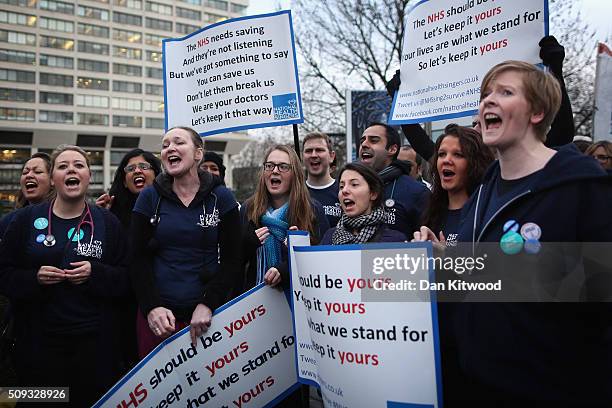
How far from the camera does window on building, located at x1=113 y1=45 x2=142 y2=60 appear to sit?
79.2 meters

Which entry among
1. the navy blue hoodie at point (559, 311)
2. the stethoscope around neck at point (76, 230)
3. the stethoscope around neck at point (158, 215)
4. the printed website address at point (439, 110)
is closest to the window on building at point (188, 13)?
the printed website address at point (439, 110)

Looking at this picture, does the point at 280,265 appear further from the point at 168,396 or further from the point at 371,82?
the point at 371,82

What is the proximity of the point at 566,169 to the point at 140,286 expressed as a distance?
2.50 m

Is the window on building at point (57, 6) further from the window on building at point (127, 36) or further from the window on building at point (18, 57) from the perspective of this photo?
the window on building at point (18, 57)

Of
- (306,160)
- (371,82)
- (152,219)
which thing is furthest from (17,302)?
(371,82)

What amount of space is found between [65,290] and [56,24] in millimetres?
85827

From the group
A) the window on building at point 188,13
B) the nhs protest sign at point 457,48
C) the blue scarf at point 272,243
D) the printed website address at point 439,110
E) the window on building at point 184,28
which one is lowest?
the blue scarf at point 272,243

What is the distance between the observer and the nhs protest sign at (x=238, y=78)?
14.6 ft

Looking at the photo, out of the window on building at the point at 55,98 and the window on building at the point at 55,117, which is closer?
the window on building at the point at 55,117

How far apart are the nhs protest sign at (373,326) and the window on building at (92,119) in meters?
83.4

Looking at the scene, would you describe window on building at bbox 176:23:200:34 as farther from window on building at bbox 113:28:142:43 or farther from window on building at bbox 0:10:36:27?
window on building at bbox 0:10:36:27

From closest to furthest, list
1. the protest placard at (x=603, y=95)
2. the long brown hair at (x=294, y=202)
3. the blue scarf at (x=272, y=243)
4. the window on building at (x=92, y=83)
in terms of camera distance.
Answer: the blue scarf at (x=272, y=243) < the long brown hair at (x=294, y=202) < the protest placard at (x=603, y=95) < the window on building at (x=92, y=83)

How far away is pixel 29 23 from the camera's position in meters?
73.8

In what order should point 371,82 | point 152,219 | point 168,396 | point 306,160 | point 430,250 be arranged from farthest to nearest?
point 371,82 < point 306,160 < point 152,219 < point 168,396 < point 430,250
